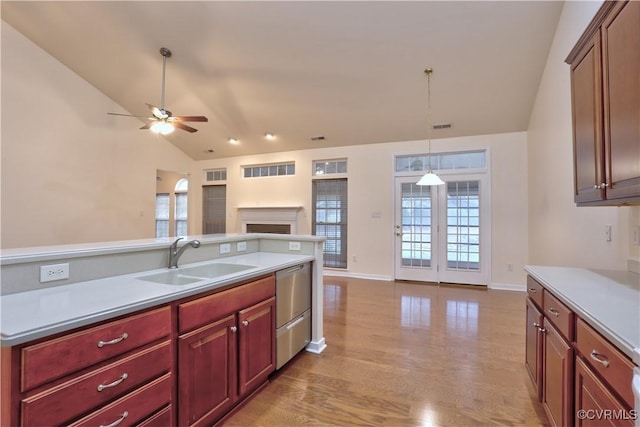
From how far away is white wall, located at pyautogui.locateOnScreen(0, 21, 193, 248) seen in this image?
177 inches

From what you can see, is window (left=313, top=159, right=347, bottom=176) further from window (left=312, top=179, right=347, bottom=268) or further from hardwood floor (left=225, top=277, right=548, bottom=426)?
hardwood floor (left=225, top=277, right=548, bottom=426)

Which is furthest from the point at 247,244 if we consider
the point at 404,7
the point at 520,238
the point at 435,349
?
the point at 520,238

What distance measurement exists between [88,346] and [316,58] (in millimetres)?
3965

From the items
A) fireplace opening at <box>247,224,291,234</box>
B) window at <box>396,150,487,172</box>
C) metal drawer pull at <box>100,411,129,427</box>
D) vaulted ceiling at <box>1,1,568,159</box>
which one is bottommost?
metal drawer pull at <box>100,411,129,427</box>

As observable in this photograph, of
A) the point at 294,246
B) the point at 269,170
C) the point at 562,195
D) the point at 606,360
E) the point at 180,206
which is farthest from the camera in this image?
the point at 180,206

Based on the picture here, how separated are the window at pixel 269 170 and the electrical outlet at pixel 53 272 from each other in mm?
5242

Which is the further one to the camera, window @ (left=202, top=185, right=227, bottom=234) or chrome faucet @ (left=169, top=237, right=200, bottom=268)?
window @ (left=202, top=185, right=227, bottom=234)

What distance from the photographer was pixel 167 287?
149 centimetres

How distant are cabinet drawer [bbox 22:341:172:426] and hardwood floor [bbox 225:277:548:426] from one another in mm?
749

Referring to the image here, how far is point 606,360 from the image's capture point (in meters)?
1.03

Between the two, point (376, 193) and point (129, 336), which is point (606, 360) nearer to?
point (129, 336)

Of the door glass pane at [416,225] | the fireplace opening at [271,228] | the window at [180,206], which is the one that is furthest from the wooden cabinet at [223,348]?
the window at [180,206]

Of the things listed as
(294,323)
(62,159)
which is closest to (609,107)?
(294,323)

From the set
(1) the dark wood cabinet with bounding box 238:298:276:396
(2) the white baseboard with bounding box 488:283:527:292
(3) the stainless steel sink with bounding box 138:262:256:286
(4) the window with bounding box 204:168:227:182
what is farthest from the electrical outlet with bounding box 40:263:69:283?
(4) the window with bounding box 204:168:227:182
